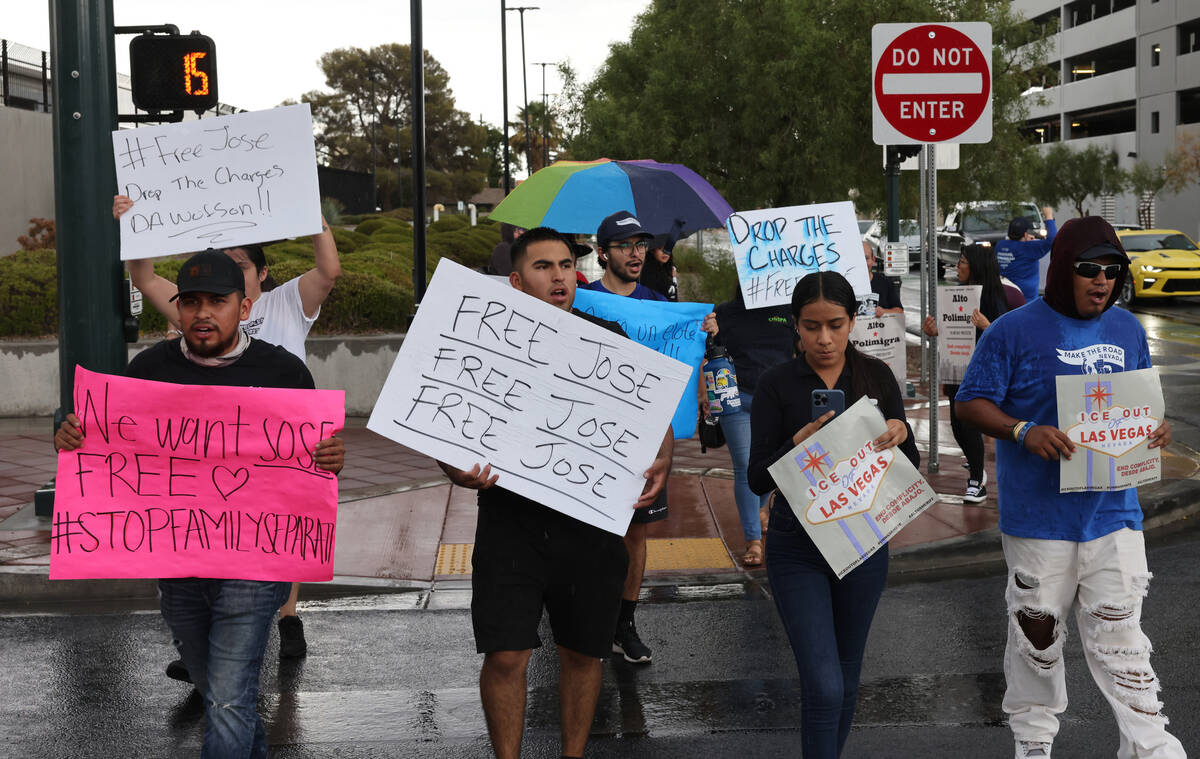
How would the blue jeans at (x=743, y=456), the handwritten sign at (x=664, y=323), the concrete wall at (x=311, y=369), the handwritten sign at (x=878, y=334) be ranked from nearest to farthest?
the handwritten sign at (x=664, y=323)
the blue jeans at (x=743, y=456)
the handwritten sign at (x=878, y=334)
the concrete wall at (x=311, y=369)

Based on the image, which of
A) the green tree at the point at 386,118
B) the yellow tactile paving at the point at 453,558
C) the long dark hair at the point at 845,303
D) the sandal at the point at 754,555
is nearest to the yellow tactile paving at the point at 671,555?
the yellow tactile paving at the point at 453,558

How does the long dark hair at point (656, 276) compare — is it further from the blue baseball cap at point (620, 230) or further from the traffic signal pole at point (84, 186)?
the traffic signal pole at point (84, 186)

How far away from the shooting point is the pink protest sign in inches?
157

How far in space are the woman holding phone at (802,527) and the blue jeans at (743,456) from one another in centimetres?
271

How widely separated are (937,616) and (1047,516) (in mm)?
2723

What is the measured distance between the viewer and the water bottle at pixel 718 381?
6621mm

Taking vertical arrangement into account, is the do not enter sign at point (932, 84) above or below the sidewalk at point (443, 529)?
above

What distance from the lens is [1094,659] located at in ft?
14.0

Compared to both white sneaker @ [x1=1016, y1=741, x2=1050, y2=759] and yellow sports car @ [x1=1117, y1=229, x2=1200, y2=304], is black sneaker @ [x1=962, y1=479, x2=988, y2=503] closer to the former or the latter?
white sneaker @ [x1=1016, y1=741, x2=1050, y2=759]

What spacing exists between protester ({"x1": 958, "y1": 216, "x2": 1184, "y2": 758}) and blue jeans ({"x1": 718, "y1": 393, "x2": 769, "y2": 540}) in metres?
2.61

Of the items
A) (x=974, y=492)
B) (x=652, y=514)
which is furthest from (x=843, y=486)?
(x=974, y=492)

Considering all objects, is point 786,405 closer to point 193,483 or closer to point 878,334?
point 193,483

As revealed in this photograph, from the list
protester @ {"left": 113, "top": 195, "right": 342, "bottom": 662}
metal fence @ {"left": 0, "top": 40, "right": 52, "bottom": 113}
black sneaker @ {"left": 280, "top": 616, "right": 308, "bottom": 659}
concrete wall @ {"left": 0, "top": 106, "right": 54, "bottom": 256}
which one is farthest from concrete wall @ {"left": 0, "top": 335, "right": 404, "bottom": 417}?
metal fence @ {"left": 0, "top": 40, "right": 52, "bottom": 113}

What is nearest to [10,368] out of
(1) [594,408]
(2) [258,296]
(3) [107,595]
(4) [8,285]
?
(4) [8,285]
